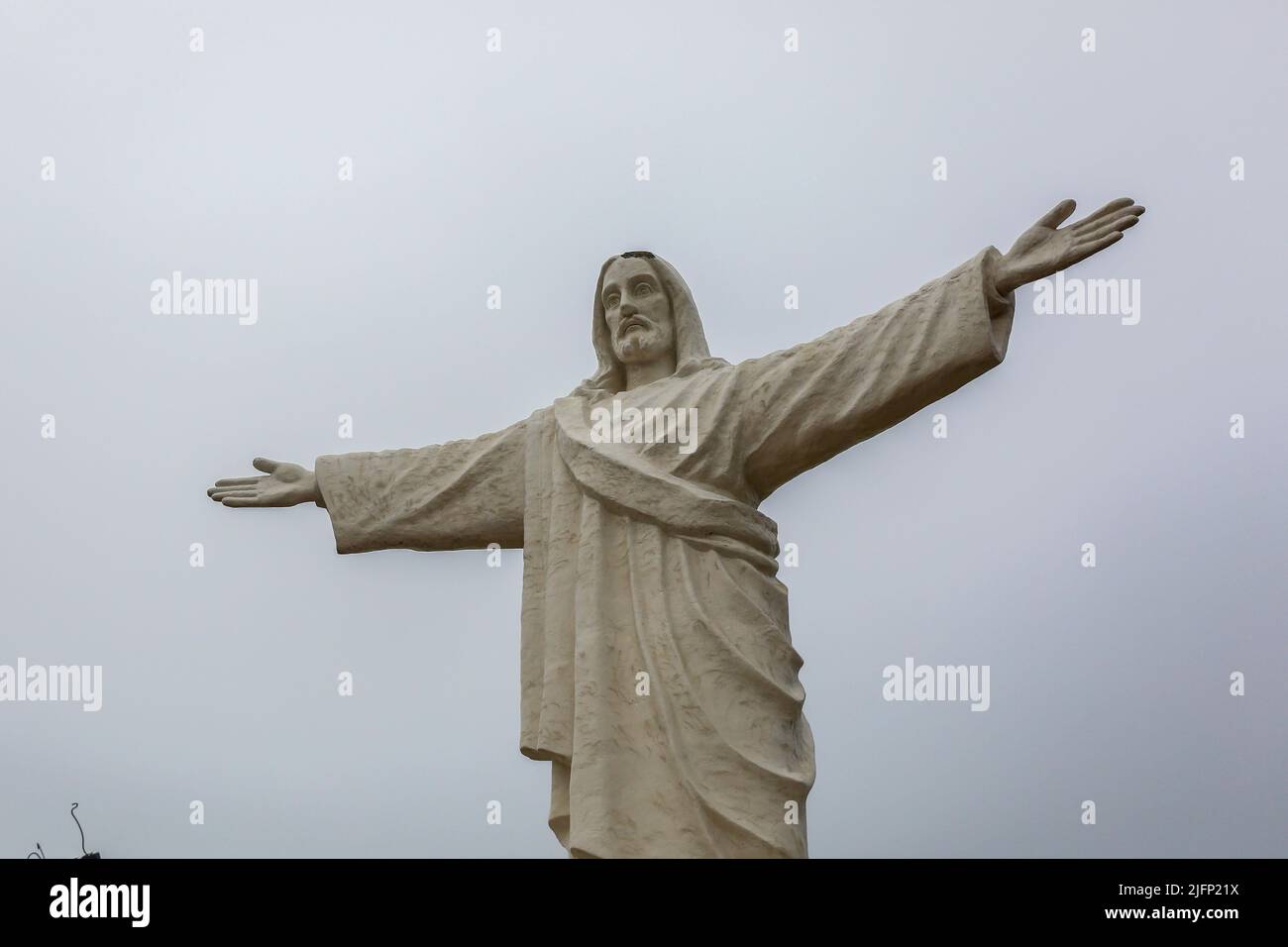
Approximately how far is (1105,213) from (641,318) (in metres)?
2.48

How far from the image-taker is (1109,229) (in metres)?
8.20

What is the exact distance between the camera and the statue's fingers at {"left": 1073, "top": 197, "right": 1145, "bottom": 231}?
824 centimetres

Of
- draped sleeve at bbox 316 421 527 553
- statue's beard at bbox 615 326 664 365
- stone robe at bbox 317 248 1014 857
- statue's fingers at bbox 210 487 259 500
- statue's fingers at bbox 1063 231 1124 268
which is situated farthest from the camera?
statue's fingers at bbox 210 487 259 500

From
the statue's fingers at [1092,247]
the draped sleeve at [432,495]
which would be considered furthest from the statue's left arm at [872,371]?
the draped sleeve at [432,495]

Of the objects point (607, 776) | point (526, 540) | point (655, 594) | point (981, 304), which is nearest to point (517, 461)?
point (526, 540)

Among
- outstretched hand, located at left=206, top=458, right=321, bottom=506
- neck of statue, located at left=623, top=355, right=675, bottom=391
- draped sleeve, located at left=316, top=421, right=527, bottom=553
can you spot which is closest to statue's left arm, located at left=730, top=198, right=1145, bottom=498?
neck of statue, located at left=623, top=355, right=675, bottom=391

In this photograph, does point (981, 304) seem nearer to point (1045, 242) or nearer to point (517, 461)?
point (1045, 242)

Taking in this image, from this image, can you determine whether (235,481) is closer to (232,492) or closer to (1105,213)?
(232,492)

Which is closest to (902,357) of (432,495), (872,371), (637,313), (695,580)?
(872,371)

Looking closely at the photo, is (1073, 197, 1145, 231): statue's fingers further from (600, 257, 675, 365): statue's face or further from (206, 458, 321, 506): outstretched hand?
(206, 458, 321, 506): outstretched hand

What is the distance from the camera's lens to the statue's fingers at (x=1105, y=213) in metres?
8.24

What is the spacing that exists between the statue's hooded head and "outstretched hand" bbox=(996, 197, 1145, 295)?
1.73 m

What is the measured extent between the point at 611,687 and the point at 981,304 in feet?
8.36

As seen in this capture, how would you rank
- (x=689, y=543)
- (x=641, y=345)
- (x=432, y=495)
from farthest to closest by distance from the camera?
(x=641, y=345) → (x=432, y=495) → (x=689, y=543)
